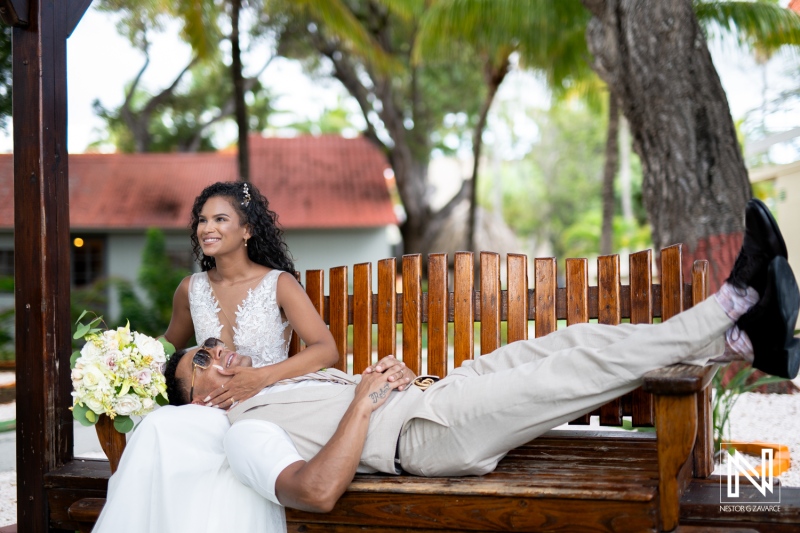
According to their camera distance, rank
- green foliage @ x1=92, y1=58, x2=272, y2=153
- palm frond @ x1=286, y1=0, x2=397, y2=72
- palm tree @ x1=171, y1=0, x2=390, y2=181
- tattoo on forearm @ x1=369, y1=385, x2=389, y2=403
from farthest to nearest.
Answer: green foliage @ x1=92, y1=58, x2=272, y2=153 < palm tree @ x1=171, y1=0, x2=390, y2=181 < palm frond @ x1=286, y1=0, x2=397, y2=72 < tattoo on forearm @ x1=369, y1=385, x2=389, y2=403

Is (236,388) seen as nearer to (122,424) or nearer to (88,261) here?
(122,424)

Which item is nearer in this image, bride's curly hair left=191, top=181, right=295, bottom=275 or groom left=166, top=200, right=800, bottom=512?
groom left=166, top=200, right=800, bottom=512

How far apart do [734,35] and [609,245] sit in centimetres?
496

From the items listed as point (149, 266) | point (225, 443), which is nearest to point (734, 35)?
point (225, 443)

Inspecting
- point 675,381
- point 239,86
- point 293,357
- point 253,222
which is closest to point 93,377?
point 293,357

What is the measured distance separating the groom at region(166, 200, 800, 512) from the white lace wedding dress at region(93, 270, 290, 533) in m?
0.13

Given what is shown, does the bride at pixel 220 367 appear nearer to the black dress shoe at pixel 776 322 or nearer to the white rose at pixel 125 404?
the white rose at pixel 125 404

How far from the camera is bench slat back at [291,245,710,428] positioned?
3.80 meters

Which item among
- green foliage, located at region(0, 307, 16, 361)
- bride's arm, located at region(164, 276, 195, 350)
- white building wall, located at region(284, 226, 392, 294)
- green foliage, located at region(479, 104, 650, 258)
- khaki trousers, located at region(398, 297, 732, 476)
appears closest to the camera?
khaki trousers, located at region(398, 297, 732, 476)

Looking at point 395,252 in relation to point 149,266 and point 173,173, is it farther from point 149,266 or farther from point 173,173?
point 149,266

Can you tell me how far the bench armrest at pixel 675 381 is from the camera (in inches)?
105

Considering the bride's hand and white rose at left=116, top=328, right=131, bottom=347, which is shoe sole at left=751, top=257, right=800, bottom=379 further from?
white rose at left=116, top=328, right=131, bottom=347

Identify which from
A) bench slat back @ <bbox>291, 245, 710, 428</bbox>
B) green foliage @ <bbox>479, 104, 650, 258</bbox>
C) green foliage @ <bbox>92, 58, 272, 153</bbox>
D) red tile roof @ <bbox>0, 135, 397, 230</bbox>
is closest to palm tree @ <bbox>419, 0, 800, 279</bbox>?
bench slat back @ <bbox>291, 245, 710, 428</bbox>

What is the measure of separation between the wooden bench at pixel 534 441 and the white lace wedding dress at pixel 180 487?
0.21 meters
